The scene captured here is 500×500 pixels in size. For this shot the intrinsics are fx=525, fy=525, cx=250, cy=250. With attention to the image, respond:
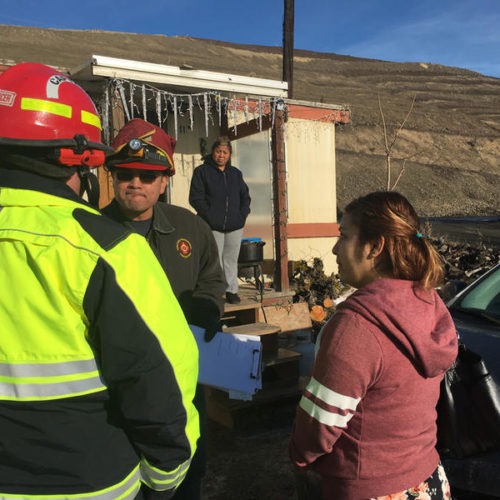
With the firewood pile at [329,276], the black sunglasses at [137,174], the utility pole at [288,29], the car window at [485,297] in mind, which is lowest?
the firewood pile at [329,276]

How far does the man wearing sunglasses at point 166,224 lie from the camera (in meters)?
2.29

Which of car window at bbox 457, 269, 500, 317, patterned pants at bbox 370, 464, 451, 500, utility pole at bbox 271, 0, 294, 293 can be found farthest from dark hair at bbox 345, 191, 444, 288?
utility pole at bbox 271, 0, 294, 293

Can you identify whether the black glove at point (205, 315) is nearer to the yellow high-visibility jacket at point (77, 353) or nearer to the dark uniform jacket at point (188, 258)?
the dark uniform jacket at point (188, 258)

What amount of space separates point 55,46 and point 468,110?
43746 millimetres

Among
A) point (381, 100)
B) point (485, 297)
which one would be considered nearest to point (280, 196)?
point (485, 297)

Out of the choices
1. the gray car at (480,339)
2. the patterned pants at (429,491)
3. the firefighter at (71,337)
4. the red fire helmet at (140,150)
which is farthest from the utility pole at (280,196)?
the firefighter at (71,337)

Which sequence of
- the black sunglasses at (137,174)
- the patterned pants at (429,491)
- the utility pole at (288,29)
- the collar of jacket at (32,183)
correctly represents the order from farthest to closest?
1. the utility pole at (288,29)
2. the black sunglasses at (137,174)
3. the patterned pants at (429,491)
4. the collar of jacket at (32,183)

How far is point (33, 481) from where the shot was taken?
1.19 m

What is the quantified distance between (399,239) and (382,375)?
41 centimetres

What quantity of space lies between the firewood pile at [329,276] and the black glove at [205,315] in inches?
167

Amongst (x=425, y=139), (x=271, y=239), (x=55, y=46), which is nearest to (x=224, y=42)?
(x=55, y=46)

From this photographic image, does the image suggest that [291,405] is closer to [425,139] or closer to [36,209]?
[36,209]

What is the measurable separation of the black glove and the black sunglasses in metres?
0.58

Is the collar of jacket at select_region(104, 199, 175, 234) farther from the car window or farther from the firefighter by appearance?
the car window
